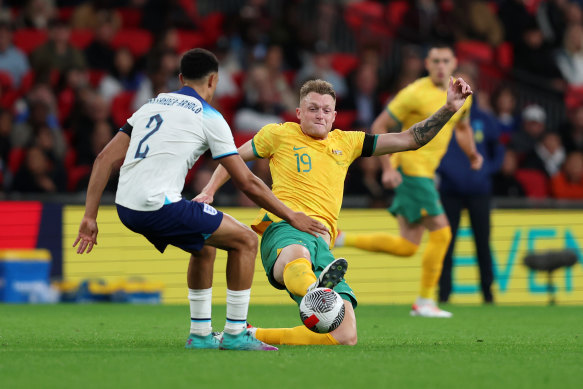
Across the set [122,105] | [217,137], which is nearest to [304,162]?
[217,137]

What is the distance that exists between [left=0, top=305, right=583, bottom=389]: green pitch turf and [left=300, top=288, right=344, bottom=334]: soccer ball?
0.18m

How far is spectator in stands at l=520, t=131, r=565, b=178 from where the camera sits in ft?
51.5

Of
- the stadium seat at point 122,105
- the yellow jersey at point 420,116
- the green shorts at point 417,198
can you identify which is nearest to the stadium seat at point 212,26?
the stadium seat at point 122,105

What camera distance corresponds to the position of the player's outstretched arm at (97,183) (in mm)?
6270

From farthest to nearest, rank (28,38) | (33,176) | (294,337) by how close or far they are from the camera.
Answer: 1. (28,38)
2. (33,176)
3. (294,337)

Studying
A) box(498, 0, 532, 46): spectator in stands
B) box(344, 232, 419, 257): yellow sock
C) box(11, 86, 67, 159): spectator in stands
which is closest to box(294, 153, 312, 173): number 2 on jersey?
box(344, 232, 419, 257): yellow sock

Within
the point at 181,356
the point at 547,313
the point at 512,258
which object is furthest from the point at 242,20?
the point at 181,356

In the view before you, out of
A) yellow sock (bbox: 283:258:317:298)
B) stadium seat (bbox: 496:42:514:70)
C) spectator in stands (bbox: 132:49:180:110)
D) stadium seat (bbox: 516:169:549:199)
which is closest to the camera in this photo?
yellow sock (bbox: 283:258:317:298)

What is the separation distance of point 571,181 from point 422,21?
4.83m

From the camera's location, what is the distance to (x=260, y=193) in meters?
6.27

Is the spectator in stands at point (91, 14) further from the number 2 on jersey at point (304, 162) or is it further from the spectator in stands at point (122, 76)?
the number 2 on jersey at point (304, 162)

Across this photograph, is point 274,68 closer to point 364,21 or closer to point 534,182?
point 364,21

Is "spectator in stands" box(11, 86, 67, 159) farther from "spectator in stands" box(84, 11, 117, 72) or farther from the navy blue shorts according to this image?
the navy blue shorts

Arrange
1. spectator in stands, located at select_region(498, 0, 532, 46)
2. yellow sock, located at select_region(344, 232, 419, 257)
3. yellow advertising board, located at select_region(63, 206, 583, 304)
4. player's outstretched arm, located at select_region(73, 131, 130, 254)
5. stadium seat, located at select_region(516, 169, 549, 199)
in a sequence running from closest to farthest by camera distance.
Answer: player's outstretched arm, located at select_region(73, 131, 130, 254)
yellow sock, located at select_region(344, 232, 419, 257)
yellow advertising board, located at select_region(63, 206, 583, 304)
stadium seat, located at select_region(516, 169, 549, 199)
spectator in stands, located at select_region(498, 0, 532, 46)
